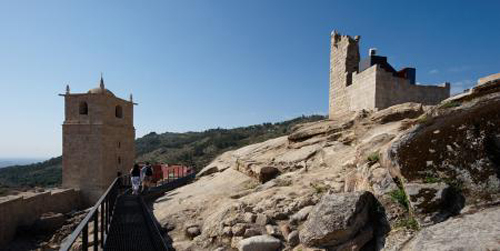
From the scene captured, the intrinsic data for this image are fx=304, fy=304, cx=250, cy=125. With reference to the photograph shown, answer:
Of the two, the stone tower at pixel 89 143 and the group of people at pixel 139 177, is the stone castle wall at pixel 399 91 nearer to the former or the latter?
the group of people at pixel 139 177

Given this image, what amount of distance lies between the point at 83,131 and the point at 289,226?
24.0m

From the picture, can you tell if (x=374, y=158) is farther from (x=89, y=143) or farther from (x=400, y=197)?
(x=89, y=143)

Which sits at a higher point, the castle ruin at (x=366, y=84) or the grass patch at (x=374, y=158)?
the castle ruin at (x=366, y=84)

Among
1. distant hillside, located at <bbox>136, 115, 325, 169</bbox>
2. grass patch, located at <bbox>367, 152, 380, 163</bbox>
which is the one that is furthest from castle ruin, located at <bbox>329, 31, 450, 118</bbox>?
distant hillside, located at <bbox>136, 115, 325, 169</bbox>

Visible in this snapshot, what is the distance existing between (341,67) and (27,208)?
2050cm

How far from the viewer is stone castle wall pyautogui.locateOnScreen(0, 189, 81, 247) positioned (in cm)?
1703

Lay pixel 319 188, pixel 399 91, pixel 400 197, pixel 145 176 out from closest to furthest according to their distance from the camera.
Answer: pixel 400 197 < pixel 319 188 < pixel 399 91 < pixel 145 176

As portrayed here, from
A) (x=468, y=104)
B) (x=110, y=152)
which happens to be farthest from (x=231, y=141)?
(x=468, y=104)

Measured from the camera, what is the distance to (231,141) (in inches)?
3219

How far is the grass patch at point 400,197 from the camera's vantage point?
188 inches


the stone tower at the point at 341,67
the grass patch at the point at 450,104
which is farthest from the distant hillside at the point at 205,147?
the grass patch at the point at 450,104

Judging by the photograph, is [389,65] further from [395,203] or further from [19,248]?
[19,248]

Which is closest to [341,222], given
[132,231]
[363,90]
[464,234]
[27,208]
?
[464,234]

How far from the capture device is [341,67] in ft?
53.5
